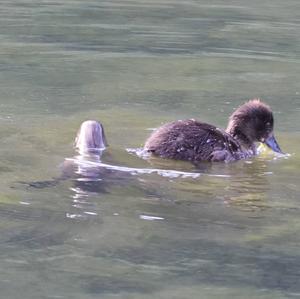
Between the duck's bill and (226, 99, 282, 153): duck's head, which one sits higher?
(226, 99, 282, 153): duck's head

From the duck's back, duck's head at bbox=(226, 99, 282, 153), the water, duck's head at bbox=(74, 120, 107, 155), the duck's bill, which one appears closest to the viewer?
the water

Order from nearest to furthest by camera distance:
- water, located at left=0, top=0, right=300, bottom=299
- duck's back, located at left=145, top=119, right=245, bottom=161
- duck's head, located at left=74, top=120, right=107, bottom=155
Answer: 1. water, located at left=0, top=0, right=300, bottom=299
2. duck's back, located at left=145, top=119, right=245, bottom=161
3. duck's head, located at left=74, top=120, right=107, bottom=155

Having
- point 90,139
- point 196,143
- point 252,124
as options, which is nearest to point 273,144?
point 252,124

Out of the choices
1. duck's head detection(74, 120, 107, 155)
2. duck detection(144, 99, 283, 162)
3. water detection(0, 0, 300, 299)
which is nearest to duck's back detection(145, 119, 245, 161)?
duck detection(144, 99, 283, 162)

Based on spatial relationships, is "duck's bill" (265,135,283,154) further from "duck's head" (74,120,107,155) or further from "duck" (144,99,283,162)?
"duck's head" (74,120,107,155)

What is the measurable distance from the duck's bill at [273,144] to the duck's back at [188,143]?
1.39 ft

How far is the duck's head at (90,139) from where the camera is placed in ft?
28.0

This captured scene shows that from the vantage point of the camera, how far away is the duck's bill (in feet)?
28.8

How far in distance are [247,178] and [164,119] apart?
192 cm

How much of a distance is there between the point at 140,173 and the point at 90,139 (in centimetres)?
80

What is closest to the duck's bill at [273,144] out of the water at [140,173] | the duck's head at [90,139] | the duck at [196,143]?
the duck at [196,143]

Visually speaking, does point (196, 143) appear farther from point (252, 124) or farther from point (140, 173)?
point (252, 124)

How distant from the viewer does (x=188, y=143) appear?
8.41 metres

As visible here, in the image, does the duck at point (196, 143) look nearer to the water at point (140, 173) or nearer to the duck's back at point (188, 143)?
the duck's back at point (188, 143)
